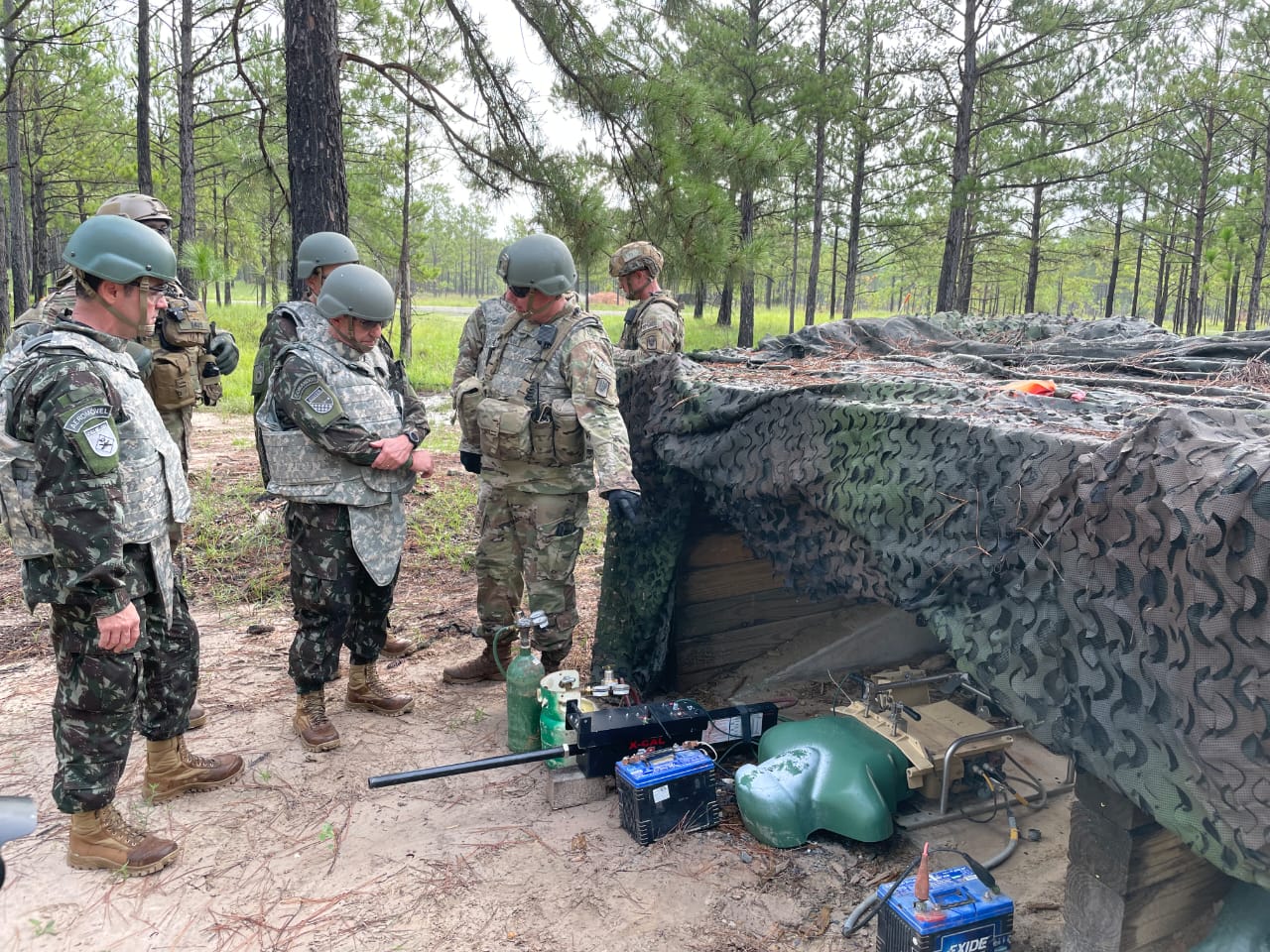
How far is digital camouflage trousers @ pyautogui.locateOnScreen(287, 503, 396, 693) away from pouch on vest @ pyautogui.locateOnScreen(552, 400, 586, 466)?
0.88 metres

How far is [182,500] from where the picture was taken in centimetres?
283

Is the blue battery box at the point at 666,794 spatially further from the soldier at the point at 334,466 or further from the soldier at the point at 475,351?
the soldier at the point at 475,351

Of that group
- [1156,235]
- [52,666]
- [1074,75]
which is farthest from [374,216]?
[1156,235]

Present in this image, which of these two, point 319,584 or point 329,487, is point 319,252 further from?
point 319,584

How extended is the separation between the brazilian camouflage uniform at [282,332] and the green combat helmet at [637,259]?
77.6 inches

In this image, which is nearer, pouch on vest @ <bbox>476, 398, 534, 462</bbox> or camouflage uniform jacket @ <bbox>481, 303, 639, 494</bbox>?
camouflage uniform jacket @ <bbox>481, 303, 639, 494</bbox>

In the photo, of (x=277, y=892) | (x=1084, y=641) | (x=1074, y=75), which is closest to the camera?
(x=1084, y=641)

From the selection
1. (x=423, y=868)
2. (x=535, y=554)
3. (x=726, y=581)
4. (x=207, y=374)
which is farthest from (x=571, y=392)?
(x=207, y=374)

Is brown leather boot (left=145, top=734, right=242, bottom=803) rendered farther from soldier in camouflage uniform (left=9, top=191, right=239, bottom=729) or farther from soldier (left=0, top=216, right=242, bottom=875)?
soldier in camouflage uniform (left=9, top=191, right=239, bottom=729)

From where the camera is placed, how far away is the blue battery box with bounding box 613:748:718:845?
2.81 metres

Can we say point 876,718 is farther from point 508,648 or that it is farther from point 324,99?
point 324,99

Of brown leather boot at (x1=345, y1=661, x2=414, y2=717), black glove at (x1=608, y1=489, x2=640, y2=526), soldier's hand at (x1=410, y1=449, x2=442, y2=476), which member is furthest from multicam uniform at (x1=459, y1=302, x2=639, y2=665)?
brown leather boot at (x1=345, y1=661, x2=414, y2=717)

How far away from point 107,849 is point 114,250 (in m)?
1.85

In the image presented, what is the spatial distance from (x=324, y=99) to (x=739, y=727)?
4253 mm
